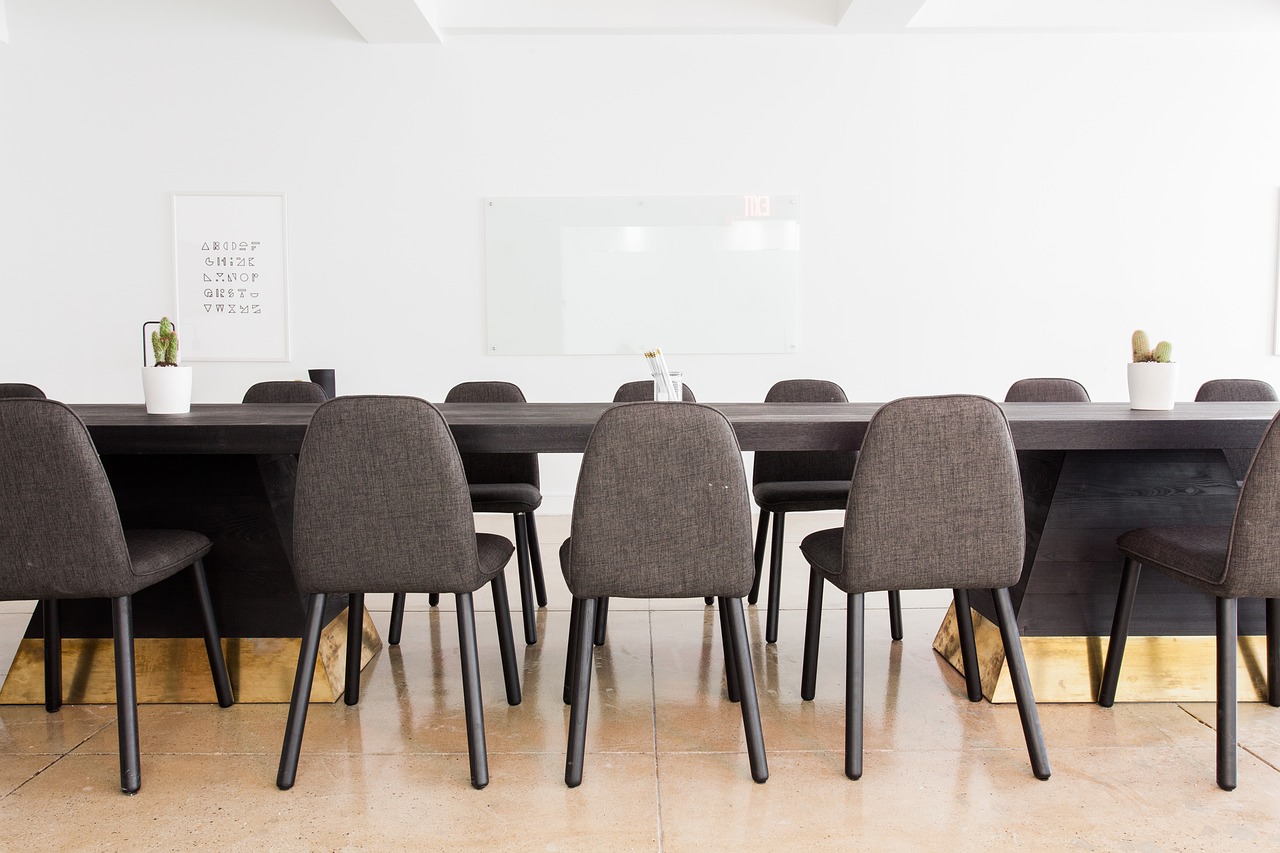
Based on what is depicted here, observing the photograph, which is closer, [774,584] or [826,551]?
[826,551]

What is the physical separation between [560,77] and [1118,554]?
3.99 meters

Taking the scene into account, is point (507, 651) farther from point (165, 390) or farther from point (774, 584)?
point (165, 390)

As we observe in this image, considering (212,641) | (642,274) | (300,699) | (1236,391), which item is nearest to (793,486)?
(300,699)

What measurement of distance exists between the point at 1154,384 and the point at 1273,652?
0.79 meters

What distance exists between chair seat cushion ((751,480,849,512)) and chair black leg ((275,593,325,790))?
1.51 m

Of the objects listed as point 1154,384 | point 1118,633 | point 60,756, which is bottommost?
point 60,756

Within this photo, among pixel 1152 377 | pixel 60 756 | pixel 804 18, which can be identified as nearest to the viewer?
pixel 60 756

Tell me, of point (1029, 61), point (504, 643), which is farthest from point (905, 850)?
point (1029, 61)

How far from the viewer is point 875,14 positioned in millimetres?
4723

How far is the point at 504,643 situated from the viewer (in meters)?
2.40

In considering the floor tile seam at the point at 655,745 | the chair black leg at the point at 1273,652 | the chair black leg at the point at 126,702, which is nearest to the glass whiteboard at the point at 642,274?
the floor tile seam at the point at 655,745

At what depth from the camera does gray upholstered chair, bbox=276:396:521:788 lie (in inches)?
74.2

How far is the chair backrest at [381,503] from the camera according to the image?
188 cm

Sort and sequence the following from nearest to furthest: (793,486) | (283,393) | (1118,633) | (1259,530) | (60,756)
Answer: (1259,530) < (60,756) < (1118,633) < (793,486) < (283,393)
